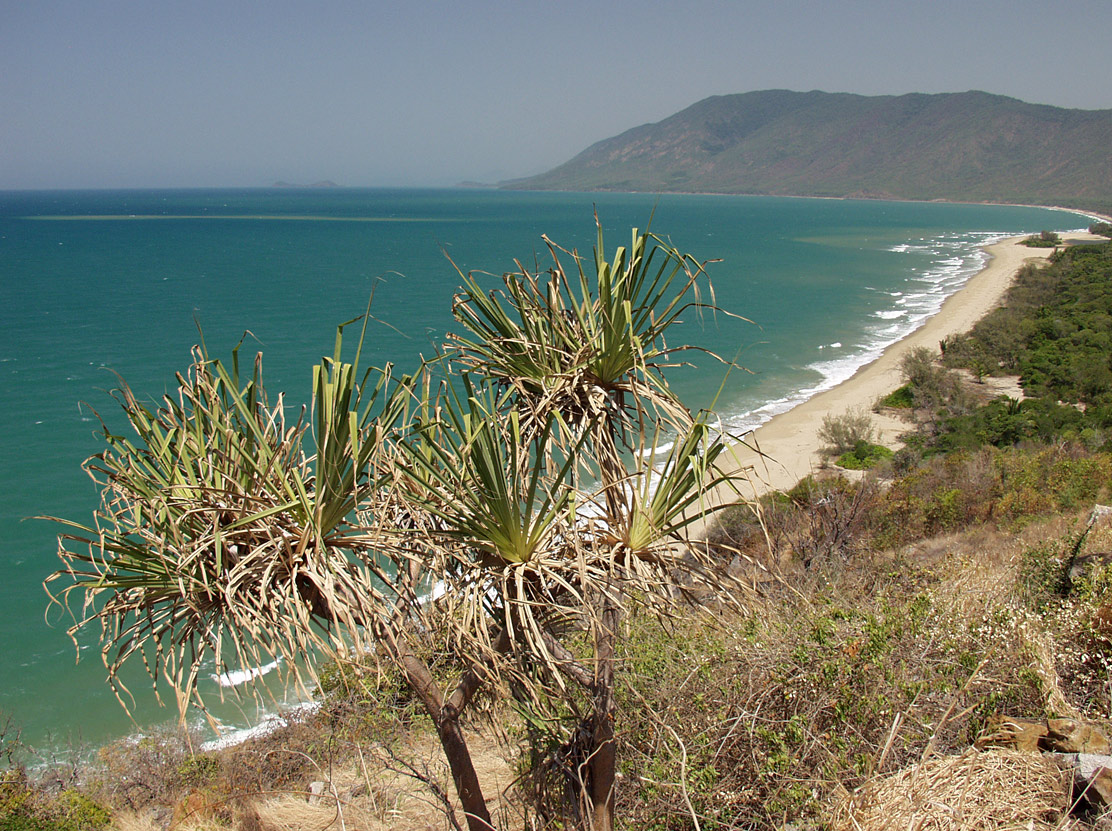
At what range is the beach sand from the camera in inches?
818

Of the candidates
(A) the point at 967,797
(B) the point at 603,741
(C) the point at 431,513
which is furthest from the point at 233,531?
(A) the point at 967,797

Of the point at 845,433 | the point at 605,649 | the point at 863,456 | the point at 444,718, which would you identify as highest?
the point at 605,649

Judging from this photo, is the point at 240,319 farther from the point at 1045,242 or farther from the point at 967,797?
the point at 1045,242

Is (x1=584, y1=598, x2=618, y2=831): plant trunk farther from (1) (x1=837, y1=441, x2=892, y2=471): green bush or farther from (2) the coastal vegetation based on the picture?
(1) (x1=837, y1=441, x2=892, y2=471): green bush

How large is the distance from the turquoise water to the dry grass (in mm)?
2290

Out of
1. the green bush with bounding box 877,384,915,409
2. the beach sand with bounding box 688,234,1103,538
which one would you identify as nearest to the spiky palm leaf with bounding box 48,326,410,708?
the beach sand with bounding box 688,234,1103,538

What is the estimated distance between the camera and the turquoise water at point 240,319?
1429 centimetres

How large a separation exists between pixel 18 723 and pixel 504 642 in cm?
1234

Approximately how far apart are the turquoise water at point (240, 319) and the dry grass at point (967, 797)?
2.29 meters

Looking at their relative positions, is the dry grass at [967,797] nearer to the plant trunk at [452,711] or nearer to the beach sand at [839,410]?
the plant trunk at [452,711]

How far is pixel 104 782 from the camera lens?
8.41 m

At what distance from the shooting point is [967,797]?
3.81 metres

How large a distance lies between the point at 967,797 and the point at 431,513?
309 centimetres

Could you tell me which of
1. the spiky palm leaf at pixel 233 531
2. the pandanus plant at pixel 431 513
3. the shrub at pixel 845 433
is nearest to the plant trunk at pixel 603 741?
the pandanus plant at pixel 431 513
